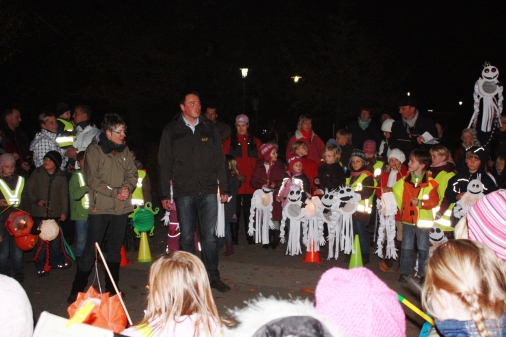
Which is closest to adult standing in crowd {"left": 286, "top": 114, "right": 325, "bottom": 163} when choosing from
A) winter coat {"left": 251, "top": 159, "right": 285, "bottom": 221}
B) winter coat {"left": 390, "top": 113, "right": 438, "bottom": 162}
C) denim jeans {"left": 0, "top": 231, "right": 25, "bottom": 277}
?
winter coat {"left": 251, "top": 159, "right": 285, "bottom": 221}

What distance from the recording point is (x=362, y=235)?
24.8 feet

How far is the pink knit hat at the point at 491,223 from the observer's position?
267 centimetres

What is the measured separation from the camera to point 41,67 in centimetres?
2398

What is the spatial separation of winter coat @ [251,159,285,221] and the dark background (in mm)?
12363

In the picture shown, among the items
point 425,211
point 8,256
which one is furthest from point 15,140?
point 425,211

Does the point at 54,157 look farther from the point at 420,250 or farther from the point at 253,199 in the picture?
the point at 420,250

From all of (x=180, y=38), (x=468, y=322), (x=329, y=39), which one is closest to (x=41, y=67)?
(x=180, y=38)

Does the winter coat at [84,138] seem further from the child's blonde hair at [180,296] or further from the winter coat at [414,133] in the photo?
the child's blonde hair at [180,296]

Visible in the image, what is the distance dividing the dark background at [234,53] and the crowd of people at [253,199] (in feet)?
38.7

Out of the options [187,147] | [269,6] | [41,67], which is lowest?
[187,147]

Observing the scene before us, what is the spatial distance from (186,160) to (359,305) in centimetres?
447

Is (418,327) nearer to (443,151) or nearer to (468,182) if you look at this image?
(468,182)

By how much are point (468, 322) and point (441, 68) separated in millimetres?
30606

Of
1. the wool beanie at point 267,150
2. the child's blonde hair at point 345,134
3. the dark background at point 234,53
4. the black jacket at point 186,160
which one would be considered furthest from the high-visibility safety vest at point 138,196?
the dark background at point 234,53
